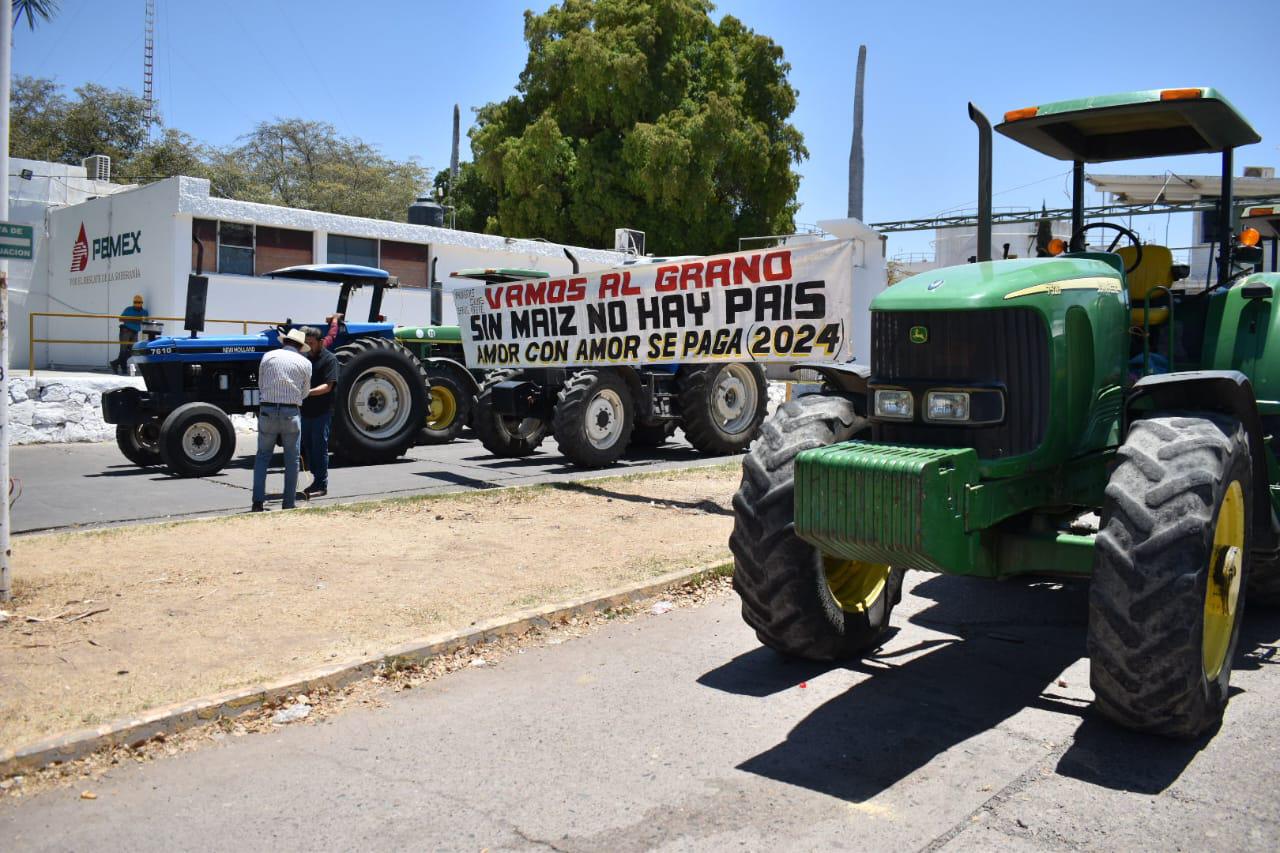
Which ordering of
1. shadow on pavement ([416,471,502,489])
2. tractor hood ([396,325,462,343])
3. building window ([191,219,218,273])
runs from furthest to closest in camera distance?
building window ([191,219,218,273]) < tractor hood ([396,325,462,343]) < shadow on pavement ([416,471,502,489])

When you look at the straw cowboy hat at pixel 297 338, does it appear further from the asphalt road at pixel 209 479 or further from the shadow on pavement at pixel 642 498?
the shadow on pavement at pixel 642 498

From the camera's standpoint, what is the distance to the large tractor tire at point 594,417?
12812mm

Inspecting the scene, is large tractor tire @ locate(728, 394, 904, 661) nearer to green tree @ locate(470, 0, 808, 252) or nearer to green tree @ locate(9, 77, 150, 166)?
green tree @ locate(470, 0, 808, 252)

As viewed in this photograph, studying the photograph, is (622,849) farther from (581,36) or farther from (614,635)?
(581,36)

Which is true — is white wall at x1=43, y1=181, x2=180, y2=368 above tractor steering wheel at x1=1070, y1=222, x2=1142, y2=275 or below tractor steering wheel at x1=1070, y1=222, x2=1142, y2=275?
above

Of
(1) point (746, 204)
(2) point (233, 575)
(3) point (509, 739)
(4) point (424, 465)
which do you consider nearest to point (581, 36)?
(1) point (746, 204)

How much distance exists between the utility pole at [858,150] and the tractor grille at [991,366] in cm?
3580

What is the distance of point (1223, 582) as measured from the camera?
15.2ft

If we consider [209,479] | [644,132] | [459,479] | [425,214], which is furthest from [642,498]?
[644,132]

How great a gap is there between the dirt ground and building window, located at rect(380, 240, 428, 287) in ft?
56.0

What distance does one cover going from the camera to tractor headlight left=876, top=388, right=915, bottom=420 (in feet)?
16.1

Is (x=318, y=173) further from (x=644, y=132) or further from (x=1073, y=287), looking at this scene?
(x=1073, y=287)

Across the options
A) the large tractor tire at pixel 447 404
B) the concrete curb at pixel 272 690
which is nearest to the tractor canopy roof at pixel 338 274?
the large tractor tire at pixel 447 404

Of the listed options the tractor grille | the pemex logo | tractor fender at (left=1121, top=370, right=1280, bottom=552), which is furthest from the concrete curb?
the pemex logo
